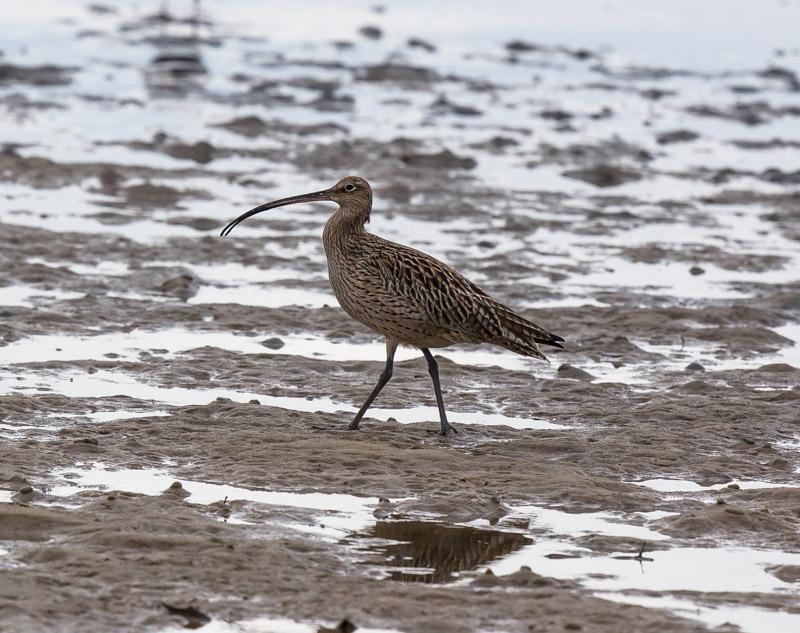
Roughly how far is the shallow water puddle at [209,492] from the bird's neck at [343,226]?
6.95ft

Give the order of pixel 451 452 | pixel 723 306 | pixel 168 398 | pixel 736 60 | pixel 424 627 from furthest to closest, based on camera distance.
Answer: pixel 736 60 → pixel 723 306 → pixel 168 398 → pixel 451 452 → pixel 424 627

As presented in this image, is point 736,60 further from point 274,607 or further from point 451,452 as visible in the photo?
point 274,607

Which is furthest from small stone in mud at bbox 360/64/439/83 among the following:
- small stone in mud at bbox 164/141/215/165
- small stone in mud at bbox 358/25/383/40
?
small stone in mud at bbox 164/141/215/165

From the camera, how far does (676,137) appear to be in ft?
76.5

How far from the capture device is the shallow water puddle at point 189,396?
930 centimetres

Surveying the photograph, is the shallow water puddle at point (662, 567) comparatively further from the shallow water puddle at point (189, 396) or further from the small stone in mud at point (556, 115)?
the small stone in mud at point (556, 115)

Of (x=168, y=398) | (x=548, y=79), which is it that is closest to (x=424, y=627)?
(x=168, y=398)

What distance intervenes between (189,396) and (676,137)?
14930 mm

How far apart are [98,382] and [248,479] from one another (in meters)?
2.09

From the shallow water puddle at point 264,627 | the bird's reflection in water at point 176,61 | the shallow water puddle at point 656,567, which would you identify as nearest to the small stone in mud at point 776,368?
the shallow water puddle at point 656,567

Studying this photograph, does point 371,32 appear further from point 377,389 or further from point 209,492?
point 209,492

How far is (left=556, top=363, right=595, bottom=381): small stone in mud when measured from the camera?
34.3ft

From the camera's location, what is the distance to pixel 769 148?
22859 millimetres

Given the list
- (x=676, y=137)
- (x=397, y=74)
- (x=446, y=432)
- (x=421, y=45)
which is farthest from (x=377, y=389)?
(x=421, y=45)
